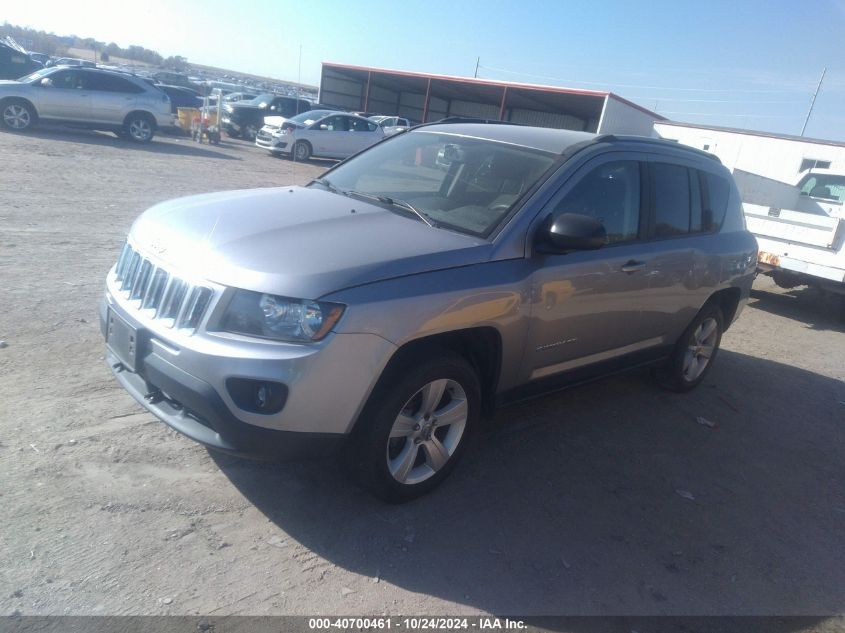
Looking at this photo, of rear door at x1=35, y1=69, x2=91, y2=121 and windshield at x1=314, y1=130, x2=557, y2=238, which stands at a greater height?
windshield at x1=314, y1=130, x2=557, y2=238

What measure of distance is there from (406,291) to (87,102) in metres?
16.8

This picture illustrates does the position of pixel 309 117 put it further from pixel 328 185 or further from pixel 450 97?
pixel 450 97

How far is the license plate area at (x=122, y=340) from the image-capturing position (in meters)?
3.27

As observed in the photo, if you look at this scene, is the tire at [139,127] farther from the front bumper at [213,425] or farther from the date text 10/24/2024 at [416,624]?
the date text 10/24/2024 at [416,624]

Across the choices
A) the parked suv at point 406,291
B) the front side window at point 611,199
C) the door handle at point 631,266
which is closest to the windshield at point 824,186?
the parked suv at point 406,291

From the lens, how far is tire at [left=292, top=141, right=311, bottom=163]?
20.5 metres

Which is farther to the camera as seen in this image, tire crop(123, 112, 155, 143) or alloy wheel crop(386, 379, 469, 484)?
tire crop(123, 112, 155, 143)

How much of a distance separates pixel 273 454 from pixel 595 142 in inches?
110

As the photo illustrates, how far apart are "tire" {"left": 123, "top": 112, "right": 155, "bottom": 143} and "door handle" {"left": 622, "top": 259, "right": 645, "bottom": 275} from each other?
16.7 m

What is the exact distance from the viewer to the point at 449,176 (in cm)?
443

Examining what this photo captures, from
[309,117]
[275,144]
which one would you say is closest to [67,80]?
[275,144]

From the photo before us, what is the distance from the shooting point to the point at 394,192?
4.33m

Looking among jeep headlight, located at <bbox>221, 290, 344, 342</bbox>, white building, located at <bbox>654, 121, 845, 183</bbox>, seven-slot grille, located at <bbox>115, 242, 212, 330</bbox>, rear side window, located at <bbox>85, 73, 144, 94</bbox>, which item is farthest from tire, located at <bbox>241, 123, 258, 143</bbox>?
jeep headlight, located at <bbox>221, 290, 344, 342</bbox>

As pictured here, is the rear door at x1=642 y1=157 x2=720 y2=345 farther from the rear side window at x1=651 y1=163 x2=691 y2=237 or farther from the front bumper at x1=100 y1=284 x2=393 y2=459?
the front bumper at x1=100 y1=284 x2=393 y2=459
